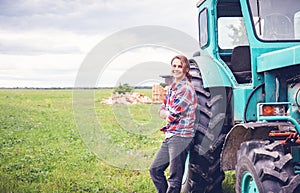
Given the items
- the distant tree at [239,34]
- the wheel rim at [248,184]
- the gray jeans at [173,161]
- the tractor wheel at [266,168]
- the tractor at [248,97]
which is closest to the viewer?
the tractor wheel at [266,168]

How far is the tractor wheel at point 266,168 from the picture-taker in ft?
12.5

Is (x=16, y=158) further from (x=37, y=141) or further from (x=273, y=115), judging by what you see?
(x=273, y=115)

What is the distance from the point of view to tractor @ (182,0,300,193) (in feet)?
13.5

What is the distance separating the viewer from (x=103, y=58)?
625cm

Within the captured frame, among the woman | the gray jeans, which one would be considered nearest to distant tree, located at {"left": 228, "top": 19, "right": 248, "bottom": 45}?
the woman

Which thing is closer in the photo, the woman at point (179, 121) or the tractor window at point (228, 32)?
the woman at point (179, 121)

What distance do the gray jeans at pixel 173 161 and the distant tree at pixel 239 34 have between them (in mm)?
1332

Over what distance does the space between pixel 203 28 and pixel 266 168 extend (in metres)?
2.66

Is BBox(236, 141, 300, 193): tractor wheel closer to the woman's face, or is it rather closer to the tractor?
the tractor

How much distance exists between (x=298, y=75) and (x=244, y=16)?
38.3 inches

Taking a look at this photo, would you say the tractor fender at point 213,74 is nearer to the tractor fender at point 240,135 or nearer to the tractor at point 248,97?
the tractor at point 248,97

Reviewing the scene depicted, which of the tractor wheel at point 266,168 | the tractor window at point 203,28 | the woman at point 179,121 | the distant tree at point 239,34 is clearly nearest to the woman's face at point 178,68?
the woman at point 179,121

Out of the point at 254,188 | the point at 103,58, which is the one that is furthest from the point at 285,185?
the point at 103,58

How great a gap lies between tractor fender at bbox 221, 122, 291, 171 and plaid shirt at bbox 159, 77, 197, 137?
499 mm
